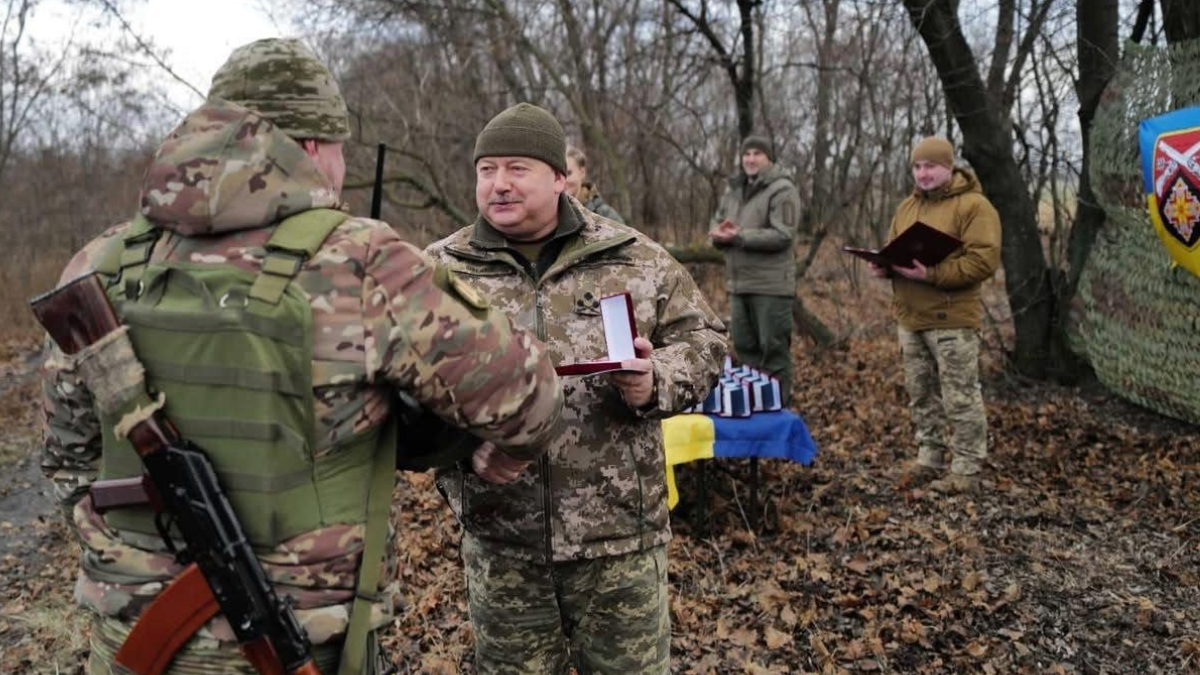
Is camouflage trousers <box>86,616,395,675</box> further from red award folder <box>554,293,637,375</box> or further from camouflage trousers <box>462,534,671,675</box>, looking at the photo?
red award folder <box>554,293,637,375</box>

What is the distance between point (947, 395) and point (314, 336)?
497 centimetres

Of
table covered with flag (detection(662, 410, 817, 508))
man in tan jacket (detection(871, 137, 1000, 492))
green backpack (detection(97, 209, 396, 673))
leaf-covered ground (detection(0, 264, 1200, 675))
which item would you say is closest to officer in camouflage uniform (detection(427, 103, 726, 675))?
green backpack (detection(97, 209, 396, 673))

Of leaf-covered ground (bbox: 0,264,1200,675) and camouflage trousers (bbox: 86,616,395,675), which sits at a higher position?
camouflage trousers (bbox: 86,616,395,675)

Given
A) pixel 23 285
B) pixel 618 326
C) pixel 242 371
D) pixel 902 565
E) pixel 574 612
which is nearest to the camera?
pixel 242 371

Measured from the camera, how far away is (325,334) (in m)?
1.53

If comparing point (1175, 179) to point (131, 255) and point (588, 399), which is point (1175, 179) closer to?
point (588, 399)

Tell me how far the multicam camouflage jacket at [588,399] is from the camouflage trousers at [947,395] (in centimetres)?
365

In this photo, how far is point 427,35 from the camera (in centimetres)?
1116

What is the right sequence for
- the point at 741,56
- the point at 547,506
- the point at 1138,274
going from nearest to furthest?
1. the point at 547,506
2. the point at 1138,274
3. the point at 741,56

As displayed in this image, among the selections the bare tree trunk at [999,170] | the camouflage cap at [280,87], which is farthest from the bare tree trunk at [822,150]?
the camouflage cap at [280,87]

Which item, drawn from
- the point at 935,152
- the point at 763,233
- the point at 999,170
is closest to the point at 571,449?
the point at 935,152

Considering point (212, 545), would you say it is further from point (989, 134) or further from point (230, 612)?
point (989, 134)

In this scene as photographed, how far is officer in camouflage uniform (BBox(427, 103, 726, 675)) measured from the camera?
234cm

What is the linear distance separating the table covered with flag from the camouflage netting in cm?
255
